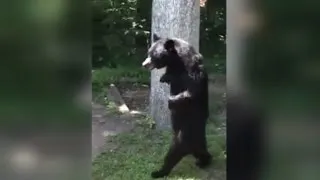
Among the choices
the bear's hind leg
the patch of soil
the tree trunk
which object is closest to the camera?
the bear's hind leg

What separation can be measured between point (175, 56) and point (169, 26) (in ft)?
3.94

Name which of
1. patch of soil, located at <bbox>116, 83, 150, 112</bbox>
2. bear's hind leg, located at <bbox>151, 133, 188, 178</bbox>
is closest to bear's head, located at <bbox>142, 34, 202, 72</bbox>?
bear's hind leg, located at <bbox>151, 133, 188, 178</bbox>

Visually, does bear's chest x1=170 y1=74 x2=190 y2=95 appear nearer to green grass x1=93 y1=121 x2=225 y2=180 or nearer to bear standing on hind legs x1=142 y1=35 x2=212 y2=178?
bear standing on hind legs x1=142 y1=35 x2=212 y2=178

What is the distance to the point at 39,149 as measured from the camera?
166 centimetres

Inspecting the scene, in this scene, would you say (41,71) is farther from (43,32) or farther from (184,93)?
(184,93)

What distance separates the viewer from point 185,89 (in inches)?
113

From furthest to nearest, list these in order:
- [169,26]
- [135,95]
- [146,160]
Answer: [135,95] < [169,26] < [146,160]

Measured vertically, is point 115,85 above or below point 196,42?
below

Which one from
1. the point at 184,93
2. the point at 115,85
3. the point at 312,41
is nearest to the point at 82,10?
the point at 312,41

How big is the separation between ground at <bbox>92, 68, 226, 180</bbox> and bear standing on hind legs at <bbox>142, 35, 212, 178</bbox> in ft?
0.48

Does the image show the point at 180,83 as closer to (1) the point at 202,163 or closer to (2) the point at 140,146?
(1) the point at 202,163

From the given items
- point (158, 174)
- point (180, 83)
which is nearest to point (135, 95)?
point (158, 174)

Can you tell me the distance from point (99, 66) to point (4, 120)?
158 inches

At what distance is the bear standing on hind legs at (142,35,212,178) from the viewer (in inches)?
111
